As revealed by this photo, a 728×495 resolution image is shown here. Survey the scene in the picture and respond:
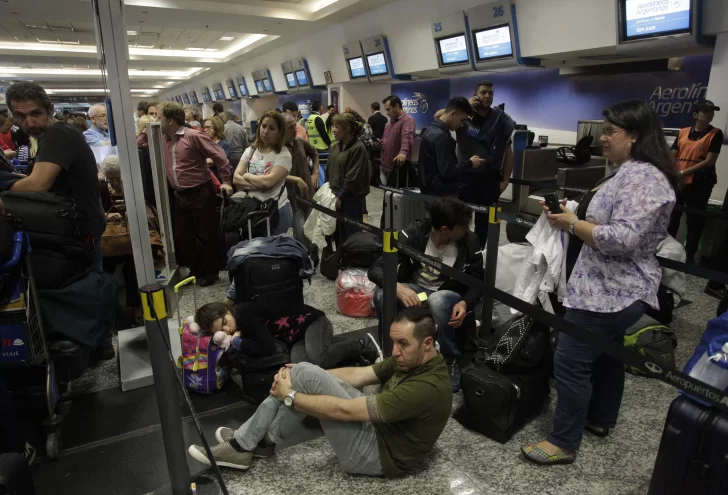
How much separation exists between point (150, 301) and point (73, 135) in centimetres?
162

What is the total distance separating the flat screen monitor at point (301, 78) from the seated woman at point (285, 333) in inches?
463

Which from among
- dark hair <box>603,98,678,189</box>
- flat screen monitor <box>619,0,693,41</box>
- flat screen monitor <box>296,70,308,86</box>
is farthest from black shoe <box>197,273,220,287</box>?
flat screen monitor <box>296,70,308,86</box>

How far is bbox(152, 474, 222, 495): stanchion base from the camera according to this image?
→ 2180 mm

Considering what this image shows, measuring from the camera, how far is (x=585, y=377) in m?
2.25

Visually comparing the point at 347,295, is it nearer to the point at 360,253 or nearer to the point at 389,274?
the point at 360,253

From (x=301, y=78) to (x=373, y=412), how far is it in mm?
13156

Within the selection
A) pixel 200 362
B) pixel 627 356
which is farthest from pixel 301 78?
pixel 627 356

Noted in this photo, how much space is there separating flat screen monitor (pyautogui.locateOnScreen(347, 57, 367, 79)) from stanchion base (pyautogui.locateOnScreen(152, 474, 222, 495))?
978cm

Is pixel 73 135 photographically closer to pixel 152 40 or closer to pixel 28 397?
pixel 28 397

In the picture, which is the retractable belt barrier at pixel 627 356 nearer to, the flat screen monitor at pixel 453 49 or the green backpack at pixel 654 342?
the green backpack at pixel 654 342

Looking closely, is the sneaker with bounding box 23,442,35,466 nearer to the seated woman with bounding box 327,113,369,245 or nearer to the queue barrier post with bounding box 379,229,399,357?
the queue barrier post with bounding box 379,229,399,357

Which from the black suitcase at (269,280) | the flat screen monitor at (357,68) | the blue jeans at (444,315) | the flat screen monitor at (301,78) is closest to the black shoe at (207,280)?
the black suitcase at (269,280)

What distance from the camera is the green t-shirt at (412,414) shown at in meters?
2.04

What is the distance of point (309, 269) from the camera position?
3.28 m
